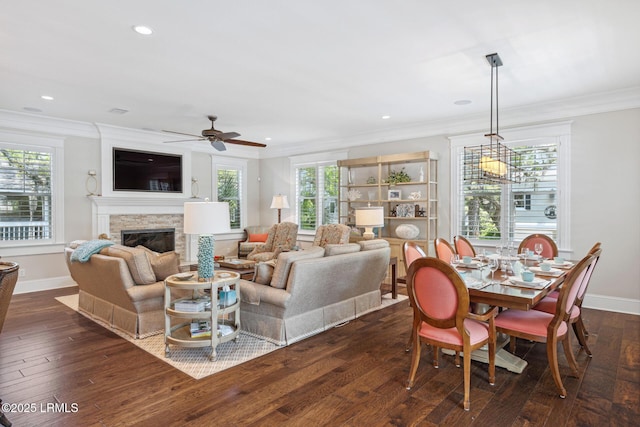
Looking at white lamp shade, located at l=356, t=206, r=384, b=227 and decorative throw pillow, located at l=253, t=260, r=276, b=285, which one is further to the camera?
white lamp shade, located at l=356, t=206, r=384, b=227

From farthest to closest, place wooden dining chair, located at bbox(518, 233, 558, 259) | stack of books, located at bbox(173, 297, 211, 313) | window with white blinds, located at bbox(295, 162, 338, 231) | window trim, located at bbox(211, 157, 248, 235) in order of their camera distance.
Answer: window trim, located at bbox(211, 157, 248, 235)
window with white blinds, located at bbox(295, 162, 338, 231)
wooden dining chair, located at bbox(518, 233, 558, 259)
stack of books, located at bbox(173, 297, 211, 313)

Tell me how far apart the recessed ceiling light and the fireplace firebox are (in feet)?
15.5

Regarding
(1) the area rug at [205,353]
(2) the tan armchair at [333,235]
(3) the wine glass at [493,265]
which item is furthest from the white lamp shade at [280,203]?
(3) the wine glass at [493,265]

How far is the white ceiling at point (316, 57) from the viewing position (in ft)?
9.21

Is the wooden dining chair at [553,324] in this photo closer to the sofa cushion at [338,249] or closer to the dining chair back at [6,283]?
the sofa cushion at [338,249]

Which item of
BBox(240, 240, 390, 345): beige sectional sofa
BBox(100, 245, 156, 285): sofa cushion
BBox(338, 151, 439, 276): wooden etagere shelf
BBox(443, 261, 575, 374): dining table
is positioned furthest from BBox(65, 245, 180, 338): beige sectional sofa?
BBox(338, 151, 439, 276): wooden etagere shelf

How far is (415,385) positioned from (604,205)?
390 cm

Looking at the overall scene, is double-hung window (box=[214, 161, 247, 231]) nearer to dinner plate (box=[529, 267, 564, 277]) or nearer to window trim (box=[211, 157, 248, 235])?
window trim (box=[211, 157, 248, 235])

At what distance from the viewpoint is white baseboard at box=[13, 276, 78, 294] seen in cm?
588

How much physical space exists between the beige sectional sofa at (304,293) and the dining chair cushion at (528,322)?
5.36ft

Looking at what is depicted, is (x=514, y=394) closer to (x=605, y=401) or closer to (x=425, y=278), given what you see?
(x=605, y=401)

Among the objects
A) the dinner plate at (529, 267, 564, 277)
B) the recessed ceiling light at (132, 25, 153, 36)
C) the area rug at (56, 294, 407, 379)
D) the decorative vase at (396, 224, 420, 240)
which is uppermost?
the recessed ceiling light at (132, 25, 153, 36)

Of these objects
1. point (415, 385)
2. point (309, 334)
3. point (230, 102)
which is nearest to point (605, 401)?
point (415, 385)

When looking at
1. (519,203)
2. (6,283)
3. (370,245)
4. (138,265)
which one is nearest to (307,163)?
(370,245)
